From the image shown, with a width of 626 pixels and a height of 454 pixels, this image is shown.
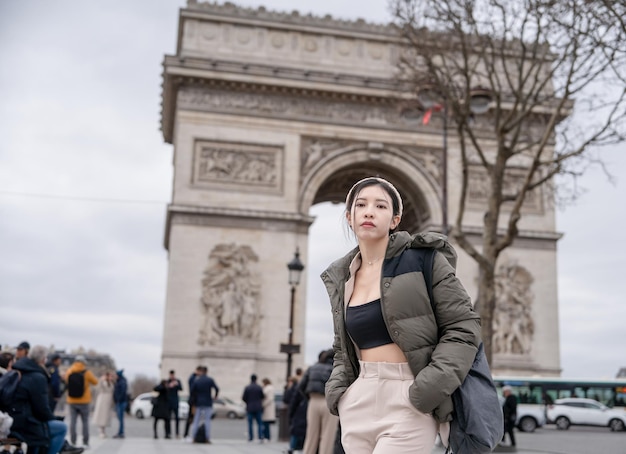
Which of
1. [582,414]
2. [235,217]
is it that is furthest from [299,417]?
[582,414]

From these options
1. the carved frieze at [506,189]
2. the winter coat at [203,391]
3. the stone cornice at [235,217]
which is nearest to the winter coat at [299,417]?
the winter coat at [203,391]

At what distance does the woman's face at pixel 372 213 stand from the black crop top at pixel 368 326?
0.25 m

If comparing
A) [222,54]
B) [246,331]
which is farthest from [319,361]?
[222,54]

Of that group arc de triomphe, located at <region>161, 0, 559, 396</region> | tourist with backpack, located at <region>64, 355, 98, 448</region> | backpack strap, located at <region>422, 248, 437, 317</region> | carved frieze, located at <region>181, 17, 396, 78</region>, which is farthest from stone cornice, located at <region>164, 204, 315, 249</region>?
backpack strap, located at <region>422, 248, 437, 317</region>

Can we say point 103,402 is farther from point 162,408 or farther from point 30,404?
point 30,404

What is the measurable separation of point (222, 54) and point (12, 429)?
901 inches

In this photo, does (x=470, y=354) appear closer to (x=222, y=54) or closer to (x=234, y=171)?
(x=234, y=171)

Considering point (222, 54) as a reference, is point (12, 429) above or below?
below

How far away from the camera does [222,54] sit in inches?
1142

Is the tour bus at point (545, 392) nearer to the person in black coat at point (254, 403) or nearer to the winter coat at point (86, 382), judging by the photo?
the person in black coat at point (254, 403)

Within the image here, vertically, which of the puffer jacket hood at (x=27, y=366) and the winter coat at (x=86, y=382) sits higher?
the puffer jacket hood at (x=27, y=366)

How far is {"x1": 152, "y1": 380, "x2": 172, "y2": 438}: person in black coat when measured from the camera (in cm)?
1722

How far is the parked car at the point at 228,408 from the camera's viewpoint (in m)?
26.6

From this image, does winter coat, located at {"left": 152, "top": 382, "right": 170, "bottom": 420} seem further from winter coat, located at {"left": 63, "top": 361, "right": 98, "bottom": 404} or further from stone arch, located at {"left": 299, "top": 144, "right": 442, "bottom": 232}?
stone arch, located at {"left": 299, "top": 144, "right": 442, "bottom": 232}
